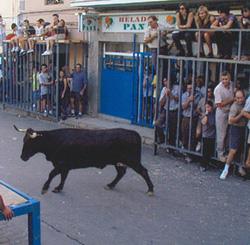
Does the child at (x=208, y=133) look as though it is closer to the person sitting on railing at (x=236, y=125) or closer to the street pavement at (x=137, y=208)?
the street pavement at (x=137, y=208)

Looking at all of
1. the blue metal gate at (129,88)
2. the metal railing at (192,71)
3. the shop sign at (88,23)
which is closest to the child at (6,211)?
the metal railing at (192,71)

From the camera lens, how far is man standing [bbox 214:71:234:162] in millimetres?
8797

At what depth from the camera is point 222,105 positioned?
8828 mm

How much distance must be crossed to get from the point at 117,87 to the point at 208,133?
Answer: 564 centimetres

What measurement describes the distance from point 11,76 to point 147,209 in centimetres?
1113

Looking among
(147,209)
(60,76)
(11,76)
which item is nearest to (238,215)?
(147,209)

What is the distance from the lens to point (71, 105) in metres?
15.1

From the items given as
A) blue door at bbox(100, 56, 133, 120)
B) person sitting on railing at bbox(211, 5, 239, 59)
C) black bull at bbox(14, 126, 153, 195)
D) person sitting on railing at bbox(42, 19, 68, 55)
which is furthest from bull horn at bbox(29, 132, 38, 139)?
person sitting on railing at bbox(42, 19, 68, 55)

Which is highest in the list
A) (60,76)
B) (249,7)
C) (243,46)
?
(249,7)

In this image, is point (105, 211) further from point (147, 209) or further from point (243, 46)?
point (243, 46)

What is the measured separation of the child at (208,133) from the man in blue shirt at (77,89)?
20.9ft

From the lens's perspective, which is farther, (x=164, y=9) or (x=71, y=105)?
(x=71, y=105)

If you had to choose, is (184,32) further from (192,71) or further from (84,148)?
(84,148)

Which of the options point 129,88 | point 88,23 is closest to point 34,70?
point 88,23
